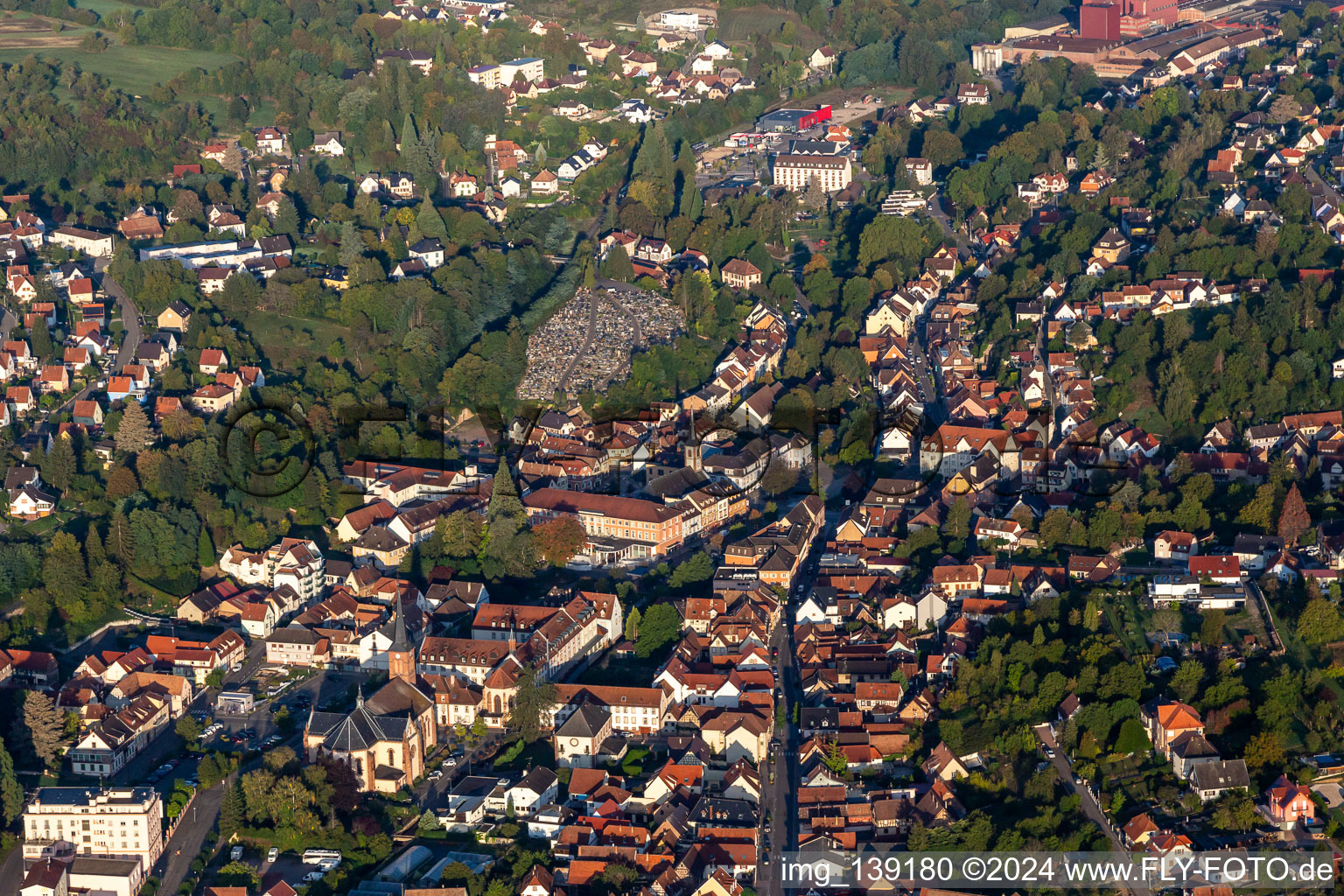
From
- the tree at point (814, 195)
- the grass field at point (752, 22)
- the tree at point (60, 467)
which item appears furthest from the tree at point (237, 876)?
the grass field at point (752, 22)

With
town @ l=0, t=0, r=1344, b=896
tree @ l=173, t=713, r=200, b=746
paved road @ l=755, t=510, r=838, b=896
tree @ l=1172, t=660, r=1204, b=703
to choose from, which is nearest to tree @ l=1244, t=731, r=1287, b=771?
town @ l=0, t=0, r=1344, b=896

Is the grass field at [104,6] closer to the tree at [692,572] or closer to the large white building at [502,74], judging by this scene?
the large white building at [502,74]

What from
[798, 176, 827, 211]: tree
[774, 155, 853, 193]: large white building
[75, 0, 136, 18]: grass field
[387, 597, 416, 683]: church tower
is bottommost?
[387, 597, 416, 683]: church tower

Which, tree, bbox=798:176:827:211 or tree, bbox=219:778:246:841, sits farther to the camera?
tree, bbox=798:176:827:211

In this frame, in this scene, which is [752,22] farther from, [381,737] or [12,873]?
[12,873]

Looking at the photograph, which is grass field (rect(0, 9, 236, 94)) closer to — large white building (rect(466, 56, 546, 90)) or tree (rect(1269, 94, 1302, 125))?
large white building (rect(466, 56, 546, 90))

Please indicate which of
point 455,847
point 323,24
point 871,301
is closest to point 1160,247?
point 871,301
